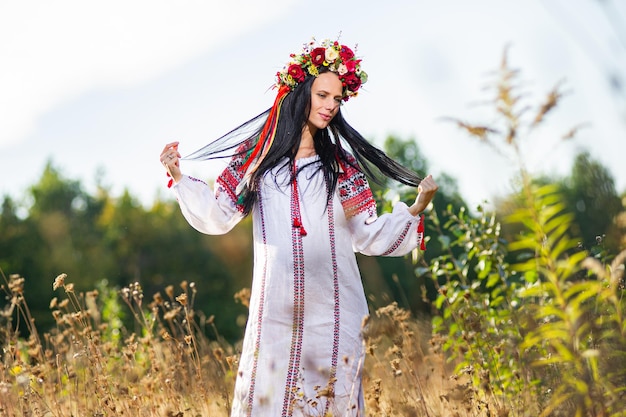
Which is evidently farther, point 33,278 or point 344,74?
point 33,278

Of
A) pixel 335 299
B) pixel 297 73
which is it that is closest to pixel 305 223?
pixel 335 299

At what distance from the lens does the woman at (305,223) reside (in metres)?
3.47

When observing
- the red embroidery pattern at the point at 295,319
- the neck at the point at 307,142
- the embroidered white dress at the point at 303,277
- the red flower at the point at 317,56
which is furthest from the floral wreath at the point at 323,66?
the red embroidery pattern at the point at 295,319

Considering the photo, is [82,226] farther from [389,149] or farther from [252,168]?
[252,168]

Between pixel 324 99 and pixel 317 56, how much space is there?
10.1 inches

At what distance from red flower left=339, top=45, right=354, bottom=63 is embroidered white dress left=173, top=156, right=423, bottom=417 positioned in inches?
23.0

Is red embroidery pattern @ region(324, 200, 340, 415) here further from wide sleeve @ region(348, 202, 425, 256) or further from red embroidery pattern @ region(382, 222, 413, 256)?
red embroidery pattern @ region(382, 222, 413, 256)

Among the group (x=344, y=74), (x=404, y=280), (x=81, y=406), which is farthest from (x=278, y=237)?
(x=404, y=280)

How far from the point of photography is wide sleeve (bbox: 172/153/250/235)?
12.3 ft

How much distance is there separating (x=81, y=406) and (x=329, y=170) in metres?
1.54

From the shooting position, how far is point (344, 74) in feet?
13.5

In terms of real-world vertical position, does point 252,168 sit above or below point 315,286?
above

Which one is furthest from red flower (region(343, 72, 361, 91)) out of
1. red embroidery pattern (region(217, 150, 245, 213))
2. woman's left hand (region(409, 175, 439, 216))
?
woman's left hand (region(409, 175, 439, 216))

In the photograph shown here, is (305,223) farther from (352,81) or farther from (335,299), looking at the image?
(352,81)
